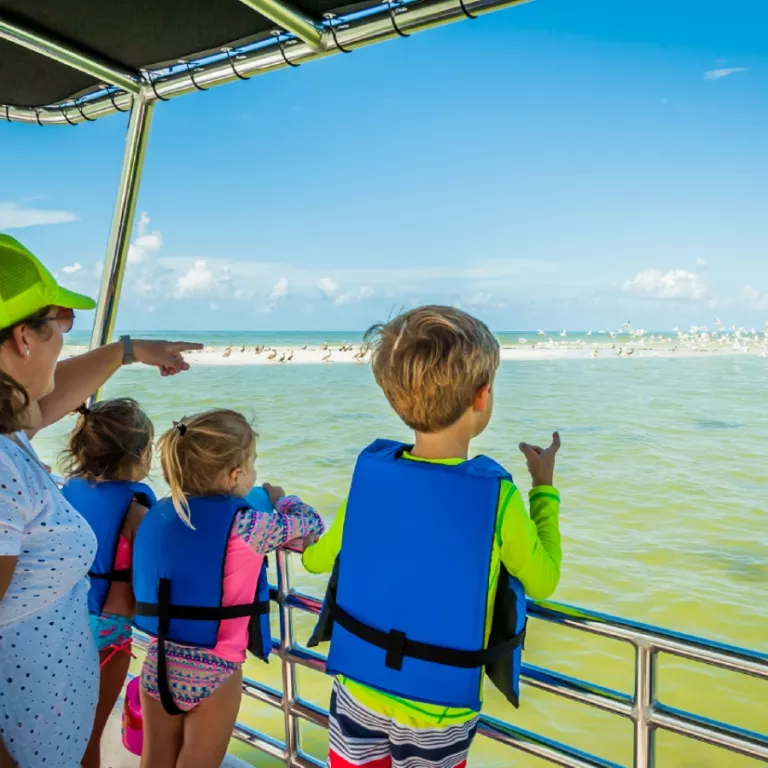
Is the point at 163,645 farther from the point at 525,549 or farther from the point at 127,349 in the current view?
the point at 525,549

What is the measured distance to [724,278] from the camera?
4466 centimetres

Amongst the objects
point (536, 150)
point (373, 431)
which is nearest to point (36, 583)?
point (373, 431)

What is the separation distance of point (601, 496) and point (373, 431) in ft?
17.3

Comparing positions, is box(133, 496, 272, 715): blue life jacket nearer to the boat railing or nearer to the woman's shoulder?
the woman's shoulder

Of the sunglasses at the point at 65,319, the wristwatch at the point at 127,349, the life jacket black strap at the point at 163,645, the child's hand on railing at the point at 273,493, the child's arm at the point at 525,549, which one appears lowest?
the life jacket black strap at the point at 163,645

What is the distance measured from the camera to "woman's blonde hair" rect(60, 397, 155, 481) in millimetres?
1623

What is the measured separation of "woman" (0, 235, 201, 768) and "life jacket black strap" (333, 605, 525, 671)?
16.9 inches

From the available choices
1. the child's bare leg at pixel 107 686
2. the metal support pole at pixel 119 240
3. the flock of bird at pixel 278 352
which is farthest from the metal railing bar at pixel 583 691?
the flock of bird at pixel 278 352

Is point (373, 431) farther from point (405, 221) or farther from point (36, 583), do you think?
point (405, 221)

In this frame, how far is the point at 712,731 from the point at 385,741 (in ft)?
1.65

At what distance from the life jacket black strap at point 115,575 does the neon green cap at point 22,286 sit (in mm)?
720

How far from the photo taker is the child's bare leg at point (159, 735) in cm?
147

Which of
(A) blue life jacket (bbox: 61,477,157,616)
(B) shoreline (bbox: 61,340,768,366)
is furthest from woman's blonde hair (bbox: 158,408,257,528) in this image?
(B) shoreline (bbox: 61,340,768,366)

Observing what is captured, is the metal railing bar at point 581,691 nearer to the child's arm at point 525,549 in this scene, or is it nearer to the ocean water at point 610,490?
the child's arm at point 525,549
